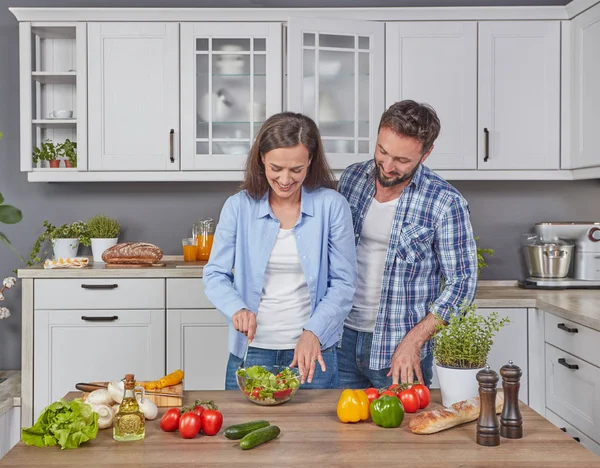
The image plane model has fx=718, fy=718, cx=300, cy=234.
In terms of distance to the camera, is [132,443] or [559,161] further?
[559,161]

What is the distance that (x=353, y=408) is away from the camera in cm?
163

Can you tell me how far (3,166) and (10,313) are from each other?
83 cm

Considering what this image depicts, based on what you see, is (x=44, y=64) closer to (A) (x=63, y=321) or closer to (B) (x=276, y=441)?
(A) (x=63, y=321)

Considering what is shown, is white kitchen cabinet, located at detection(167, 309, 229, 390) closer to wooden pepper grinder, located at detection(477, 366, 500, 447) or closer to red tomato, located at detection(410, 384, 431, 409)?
red tomato, located at detection(410, 384, 431, 409)

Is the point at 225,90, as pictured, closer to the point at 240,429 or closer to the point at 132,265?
the point at 132,265

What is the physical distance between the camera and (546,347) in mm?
3297

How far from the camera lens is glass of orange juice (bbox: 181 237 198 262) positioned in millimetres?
3824

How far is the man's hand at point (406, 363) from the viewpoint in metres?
2.06

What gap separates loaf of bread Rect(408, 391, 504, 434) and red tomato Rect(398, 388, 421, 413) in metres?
0.10

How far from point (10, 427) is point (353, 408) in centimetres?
249

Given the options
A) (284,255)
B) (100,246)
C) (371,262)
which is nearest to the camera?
(284,255)

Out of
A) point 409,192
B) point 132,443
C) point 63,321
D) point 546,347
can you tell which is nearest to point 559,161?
point 546,347

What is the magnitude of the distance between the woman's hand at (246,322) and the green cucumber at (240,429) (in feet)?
1.10

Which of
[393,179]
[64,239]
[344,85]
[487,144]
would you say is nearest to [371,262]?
[393,179]
